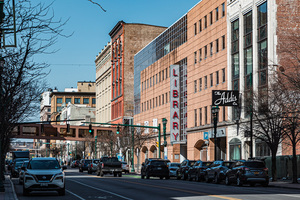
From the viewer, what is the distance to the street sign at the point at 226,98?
53500mm

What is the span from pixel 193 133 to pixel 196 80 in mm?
6642

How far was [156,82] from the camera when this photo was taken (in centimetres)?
8938

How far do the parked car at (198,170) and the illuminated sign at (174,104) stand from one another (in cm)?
3016

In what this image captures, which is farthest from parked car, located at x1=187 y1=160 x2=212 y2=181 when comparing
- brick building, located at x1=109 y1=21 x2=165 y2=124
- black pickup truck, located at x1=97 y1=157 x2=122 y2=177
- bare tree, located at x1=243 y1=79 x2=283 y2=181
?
brick building, located at x1=109 y1=21 x2=165 y2=124

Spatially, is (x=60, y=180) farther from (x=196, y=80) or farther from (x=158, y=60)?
(x=158, y=60)

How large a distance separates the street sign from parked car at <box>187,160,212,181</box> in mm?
8907

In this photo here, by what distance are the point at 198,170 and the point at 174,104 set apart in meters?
32.7

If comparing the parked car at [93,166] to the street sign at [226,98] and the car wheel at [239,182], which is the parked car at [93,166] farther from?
the car wheel at [239,182]

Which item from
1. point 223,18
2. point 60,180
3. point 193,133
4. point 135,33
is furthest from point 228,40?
point 135,33

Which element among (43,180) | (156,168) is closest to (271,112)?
(156,168)

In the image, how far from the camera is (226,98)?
177ft

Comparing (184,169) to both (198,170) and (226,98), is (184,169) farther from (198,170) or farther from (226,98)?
(226,98)

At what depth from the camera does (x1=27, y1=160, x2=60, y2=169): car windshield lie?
26.8 meters

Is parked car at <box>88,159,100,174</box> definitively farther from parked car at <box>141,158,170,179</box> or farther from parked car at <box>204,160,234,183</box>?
parked car at <box>204,160,234,183</box>
